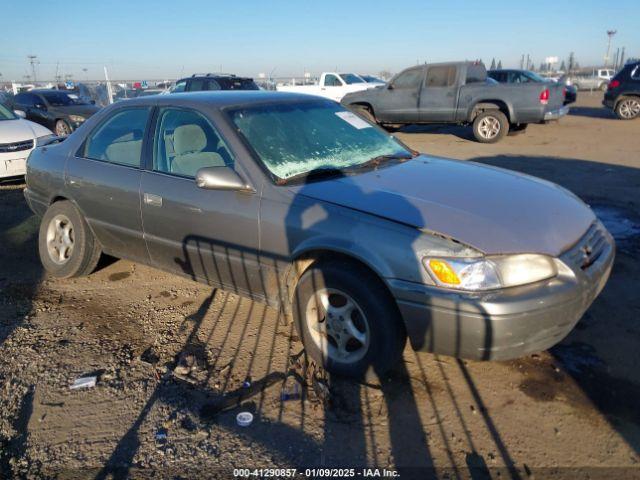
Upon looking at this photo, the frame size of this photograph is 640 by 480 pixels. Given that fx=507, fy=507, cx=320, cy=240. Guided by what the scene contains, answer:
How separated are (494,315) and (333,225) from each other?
3.14ft

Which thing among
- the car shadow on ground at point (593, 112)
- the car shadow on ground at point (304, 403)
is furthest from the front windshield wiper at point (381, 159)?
the car shadow on ground at point (593, 112)

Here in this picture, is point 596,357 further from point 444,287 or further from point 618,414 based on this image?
point 444,287

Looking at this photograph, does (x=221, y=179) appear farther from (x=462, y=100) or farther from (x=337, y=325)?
(x=462, y=100)

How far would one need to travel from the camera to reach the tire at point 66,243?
4.36 meters

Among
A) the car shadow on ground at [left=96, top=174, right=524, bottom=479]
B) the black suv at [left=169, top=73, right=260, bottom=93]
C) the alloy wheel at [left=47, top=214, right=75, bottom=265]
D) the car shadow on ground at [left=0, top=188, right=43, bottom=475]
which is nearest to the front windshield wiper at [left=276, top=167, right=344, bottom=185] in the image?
the car shadow on ground at [left=96, top=174, right=524, bottom=479]

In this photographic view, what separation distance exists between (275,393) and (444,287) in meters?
1.15

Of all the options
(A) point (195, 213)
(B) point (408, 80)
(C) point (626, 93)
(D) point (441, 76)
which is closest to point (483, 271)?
(A) point (195, 213)

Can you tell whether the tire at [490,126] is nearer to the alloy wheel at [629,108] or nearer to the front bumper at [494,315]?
Result: the alloy wheel at [629,108]

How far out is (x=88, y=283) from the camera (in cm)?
458

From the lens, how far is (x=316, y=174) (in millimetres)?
3270

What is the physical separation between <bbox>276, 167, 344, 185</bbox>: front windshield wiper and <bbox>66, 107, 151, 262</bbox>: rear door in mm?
1273

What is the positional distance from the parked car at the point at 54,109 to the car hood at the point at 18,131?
486cm

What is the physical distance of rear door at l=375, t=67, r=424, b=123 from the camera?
13.3m

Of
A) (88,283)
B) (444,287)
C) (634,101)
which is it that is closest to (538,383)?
(444,287)
